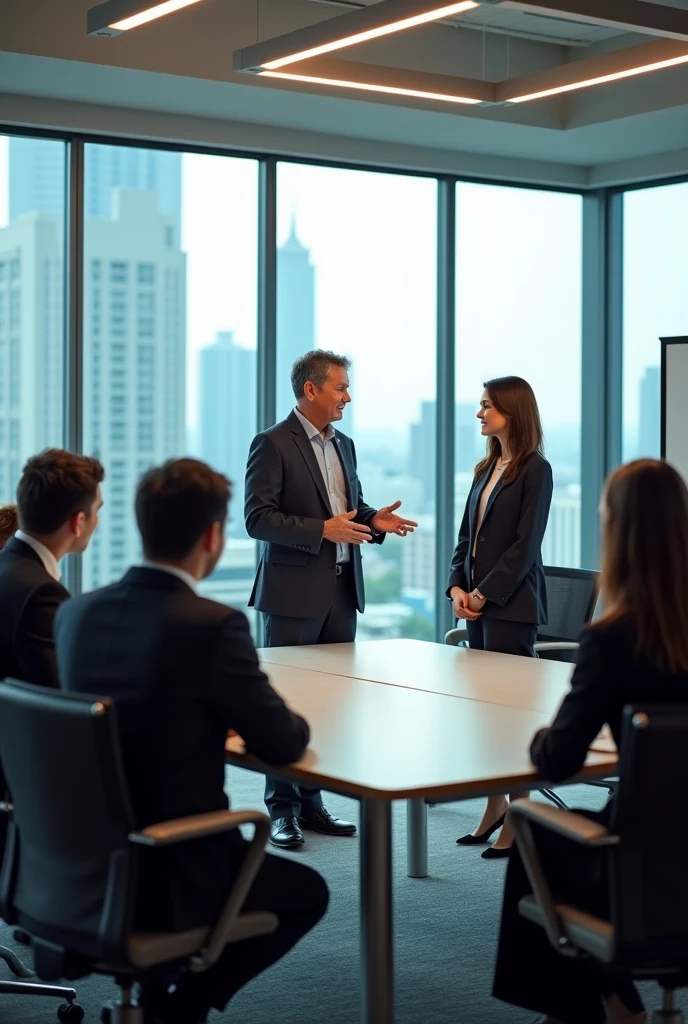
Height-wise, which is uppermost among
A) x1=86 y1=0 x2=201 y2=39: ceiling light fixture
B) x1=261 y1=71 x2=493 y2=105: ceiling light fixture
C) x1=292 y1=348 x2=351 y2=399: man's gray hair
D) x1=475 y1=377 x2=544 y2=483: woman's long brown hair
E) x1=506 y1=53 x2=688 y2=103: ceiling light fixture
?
x1=506 y1=53 x2=688 y2=103: ceiling light fixture

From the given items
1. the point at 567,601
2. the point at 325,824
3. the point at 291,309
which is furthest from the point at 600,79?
the point at 325,824

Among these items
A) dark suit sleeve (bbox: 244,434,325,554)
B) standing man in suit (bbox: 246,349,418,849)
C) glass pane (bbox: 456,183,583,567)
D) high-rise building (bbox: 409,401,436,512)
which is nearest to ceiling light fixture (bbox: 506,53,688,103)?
standing man in suit (bbox: 246,349,418,849)

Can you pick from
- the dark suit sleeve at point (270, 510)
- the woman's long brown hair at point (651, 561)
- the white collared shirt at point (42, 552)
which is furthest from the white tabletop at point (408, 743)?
the dark suit sleeve at point (270, 510)

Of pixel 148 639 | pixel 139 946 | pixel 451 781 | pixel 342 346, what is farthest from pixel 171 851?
pixel 342 346

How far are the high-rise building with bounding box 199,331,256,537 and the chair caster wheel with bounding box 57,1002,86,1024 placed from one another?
12.4ft

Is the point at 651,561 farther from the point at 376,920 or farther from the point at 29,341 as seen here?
the point at 29,341

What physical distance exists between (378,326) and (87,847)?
211 inches

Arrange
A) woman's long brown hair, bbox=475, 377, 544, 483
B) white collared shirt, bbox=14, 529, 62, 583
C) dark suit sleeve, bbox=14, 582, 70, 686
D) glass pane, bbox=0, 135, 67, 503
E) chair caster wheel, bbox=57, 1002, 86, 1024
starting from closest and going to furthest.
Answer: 1. dark suit sleeve, bbox=14, 582, 70, 686
2. white collared shirt, bbox=14, 529, 62, 583
3. chair caster wheel, bbox=57, 1002, 86, 1024
4. woman's long brown hair, bbox=475, 377, 544, 483
5. glass pane, bbox=0, 135, 67, 503

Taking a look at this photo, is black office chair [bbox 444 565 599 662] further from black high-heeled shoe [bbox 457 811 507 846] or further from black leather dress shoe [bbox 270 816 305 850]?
black leather dress shoe [bbox 270 816 305 850]

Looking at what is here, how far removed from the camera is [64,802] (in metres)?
2.39

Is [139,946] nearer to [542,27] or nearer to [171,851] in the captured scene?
[171,851]

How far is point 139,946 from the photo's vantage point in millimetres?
2355

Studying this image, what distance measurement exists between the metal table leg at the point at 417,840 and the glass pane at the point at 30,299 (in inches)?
114

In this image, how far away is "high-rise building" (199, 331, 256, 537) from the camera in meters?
6.90
